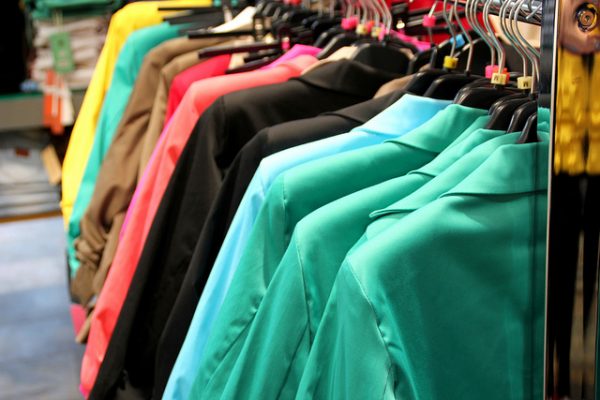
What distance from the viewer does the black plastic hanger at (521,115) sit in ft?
2.39

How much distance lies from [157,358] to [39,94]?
179 cm

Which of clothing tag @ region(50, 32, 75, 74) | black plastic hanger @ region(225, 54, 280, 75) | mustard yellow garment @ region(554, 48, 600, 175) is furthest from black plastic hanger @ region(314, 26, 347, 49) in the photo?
clothing tag @ region(50, 32, 75, 74)

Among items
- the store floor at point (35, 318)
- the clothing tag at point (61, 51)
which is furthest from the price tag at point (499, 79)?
the clothing tag at point (61, 51)

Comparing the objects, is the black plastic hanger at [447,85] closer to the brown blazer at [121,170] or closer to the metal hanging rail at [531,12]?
the metal hanging rail at [531,12]

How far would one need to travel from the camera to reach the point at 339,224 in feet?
2.38

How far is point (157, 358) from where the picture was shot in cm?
109

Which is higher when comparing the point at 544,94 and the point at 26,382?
the point at 544,94

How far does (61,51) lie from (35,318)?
3.05 feet

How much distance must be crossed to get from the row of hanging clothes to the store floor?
1.01 meters

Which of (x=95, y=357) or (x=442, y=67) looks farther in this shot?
(x=95, y=357)

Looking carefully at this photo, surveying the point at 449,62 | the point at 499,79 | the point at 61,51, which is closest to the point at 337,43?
the point at 449,62

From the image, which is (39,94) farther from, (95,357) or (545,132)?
(545,132)

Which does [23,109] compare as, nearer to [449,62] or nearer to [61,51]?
[61,51]

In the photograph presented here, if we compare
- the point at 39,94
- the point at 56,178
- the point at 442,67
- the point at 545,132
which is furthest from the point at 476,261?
the point at 56,178
